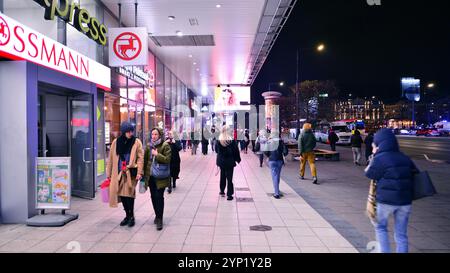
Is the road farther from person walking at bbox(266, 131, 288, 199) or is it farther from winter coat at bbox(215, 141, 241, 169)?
winter coat at bbox(215, 141, 241, 169)

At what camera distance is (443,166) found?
1598 centimetres

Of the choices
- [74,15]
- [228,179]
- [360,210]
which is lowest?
[360,210]

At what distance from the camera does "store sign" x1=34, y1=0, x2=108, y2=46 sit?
713cm

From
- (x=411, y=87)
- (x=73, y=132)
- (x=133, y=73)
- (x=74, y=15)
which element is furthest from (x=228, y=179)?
(x=411, y=87)

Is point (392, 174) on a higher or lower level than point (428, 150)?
higher

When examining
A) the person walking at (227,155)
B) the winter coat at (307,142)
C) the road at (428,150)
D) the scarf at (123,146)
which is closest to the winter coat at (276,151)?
the person walking at (227,155)

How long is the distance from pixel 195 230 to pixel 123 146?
1.97 metres

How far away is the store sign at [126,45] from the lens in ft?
36.1

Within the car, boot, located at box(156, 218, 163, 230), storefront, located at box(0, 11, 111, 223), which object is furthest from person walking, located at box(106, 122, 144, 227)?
the car

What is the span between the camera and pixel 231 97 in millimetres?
34344

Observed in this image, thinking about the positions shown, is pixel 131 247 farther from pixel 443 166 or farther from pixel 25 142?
pixel 443 166

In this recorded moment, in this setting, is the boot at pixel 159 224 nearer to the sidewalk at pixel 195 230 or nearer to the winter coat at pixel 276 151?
the sidewalk at pixel 195 230

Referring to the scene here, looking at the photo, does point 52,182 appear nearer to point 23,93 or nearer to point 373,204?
point 23,93
